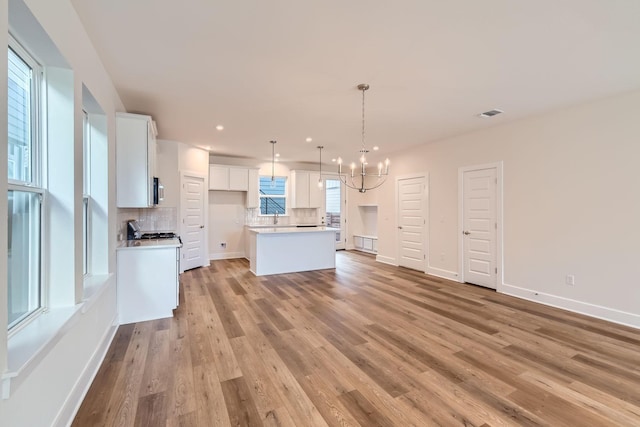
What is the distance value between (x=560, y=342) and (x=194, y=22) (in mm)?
4500

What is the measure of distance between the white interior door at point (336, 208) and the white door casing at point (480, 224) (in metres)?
4.30

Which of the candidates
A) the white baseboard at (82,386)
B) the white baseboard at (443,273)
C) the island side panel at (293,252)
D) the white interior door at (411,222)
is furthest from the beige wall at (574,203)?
the white baseboard at (82,386)

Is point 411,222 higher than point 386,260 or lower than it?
higher

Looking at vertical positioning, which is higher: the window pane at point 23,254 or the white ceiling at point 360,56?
the white ceiling at point 360,56

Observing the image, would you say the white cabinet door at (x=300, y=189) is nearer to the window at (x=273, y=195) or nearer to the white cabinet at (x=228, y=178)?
the window at (x=273, y=195)

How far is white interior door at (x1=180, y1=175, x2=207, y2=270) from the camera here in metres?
6.01

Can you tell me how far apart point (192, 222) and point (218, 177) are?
1423 millimetres

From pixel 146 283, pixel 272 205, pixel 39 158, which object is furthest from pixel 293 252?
pixel 39 158

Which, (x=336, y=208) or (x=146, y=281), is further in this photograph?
(x=336, y=208)

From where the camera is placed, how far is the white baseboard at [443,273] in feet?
17.8

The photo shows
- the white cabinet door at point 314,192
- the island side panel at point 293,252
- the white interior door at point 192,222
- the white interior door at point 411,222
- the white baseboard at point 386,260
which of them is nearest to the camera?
the island side panel at point 293,252

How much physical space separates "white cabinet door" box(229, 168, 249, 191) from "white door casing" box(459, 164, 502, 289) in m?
5.02

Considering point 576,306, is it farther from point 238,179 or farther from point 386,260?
point 238,179

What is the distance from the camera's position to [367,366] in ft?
8.11
